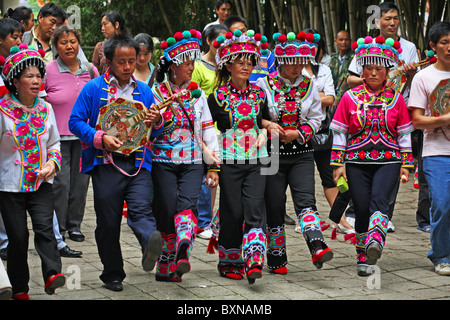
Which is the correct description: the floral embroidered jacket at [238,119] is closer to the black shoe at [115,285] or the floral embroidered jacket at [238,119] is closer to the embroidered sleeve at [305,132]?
the embroidered sleeve at [305,132]

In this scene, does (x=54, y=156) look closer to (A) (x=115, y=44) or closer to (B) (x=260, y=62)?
(A) (x=115, y=44)

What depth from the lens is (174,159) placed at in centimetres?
590

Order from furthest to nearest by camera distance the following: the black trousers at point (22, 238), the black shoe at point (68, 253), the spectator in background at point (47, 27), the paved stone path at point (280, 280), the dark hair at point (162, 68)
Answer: the spectator in background at point (47, 27)
the black shoe at point (68, 253)
the dark hair at point (162, 68)
the paved stone path at point (280, 280)
the black trousers at point (22, 238)

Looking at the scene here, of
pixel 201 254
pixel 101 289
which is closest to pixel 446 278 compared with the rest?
pixel 201 254

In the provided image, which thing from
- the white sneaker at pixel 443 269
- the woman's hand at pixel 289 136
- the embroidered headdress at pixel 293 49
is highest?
the embroidered headdress at pixel 293 49

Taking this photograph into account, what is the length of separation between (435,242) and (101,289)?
2842mm

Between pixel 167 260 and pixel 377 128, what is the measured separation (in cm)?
202

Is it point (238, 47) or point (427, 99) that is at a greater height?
point (238, 47)

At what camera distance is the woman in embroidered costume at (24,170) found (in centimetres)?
539

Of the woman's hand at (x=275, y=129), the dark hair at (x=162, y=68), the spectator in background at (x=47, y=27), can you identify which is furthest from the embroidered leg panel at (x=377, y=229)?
the spectator in background at (x=47, y=27)

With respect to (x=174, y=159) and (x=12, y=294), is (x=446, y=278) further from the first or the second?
(x=12, y=294)

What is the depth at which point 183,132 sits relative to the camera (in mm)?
5941

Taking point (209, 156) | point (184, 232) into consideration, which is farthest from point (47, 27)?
point (184, 232)

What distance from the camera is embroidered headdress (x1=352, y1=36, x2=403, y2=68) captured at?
6.30 meters
